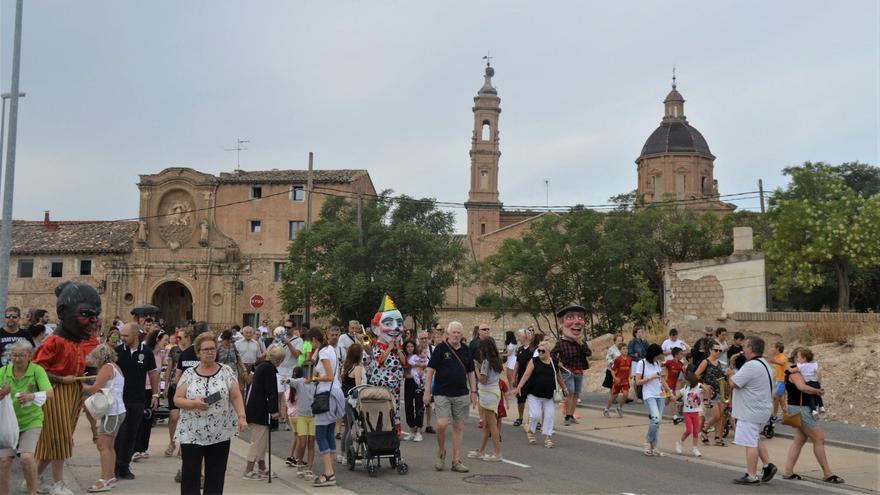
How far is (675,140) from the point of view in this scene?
2849 inches

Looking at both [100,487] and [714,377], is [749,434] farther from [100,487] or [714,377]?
[100,487]

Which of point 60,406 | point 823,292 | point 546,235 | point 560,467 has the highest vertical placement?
point 546,235

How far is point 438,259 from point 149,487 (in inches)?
1091

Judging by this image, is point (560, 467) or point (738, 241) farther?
point (738, 241)

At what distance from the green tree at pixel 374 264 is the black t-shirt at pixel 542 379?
22.5 metres

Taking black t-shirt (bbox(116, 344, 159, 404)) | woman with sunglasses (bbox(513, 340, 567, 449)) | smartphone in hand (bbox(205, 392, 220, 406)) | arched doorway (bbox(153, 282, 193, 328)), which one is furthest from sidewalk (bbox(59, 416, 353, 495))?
arched doorway (bbox(153, 282, 193, 328))

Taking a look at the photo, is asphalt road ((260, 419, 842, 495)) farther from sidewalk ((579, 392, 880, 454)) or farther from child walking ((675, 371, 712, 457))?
sidewalk ((579, 392, 880, 454))

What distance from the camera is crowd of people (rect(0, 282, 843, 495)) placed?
7.72 m

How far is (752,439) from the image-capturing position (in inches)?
406

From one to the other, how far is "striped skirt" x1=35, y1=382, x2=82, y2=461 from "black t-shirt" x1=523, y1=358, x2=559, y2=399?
7.21 metres

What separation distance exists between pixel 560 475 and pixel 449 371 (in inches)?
82.4

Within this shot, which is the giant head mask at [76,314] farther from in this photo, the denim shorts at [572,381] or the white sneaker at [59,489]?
the denim shorts at [572,381]

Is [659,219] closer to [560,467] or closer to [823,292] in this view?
[823,292]

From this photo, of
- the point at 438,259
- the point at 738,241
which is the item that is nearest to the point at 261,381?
the point at 738,241
